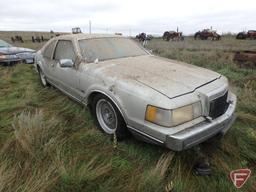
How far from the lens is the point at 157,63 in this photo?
3.51 metres

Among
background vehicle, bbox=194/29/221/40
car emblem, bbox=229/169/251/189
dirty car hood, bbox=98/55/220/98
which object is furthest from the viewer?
background vehicle, bbox=194/29/221/40

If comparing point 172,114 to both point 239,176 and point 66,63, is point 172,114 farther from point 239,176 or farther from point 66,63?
point 66,63

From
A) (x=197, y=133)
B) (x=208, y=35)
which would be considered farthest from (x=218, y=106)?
(x=208, y=35)

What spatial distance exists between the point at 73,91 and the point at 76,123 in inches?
21.1

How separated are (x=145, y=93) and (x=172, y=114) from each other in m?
0.37

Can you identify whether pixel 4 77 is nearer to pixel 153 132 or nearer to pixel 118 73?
pixel 118 73

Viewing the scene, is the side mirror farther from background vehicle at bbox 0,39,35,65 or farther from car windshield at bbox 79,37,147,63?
background vehicle at bbox 0,39,35,65

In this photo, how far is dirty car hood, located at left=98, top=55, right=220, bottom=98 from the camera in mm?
2554

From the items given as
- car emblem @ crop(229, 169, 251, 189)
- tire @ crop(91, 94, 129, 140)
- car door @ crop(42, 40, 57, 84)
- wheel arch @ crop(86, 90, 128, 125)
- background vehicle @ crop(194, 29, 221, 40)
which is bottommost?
car emblem @ crop(229, 169, 251, 189)

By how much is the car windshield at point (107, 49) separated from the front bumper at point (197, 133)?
1852 mm

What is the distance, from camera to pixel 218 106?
8.75ft

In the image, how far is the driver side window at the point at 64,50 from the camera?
386cm

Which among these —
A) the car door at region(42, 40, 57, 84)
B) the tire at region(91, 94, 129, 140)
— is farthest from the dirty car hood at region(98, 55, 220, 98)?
the car door at region(42, 40, 57, 84)

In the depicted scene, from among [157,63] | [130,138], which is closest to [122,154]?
[130,138]
